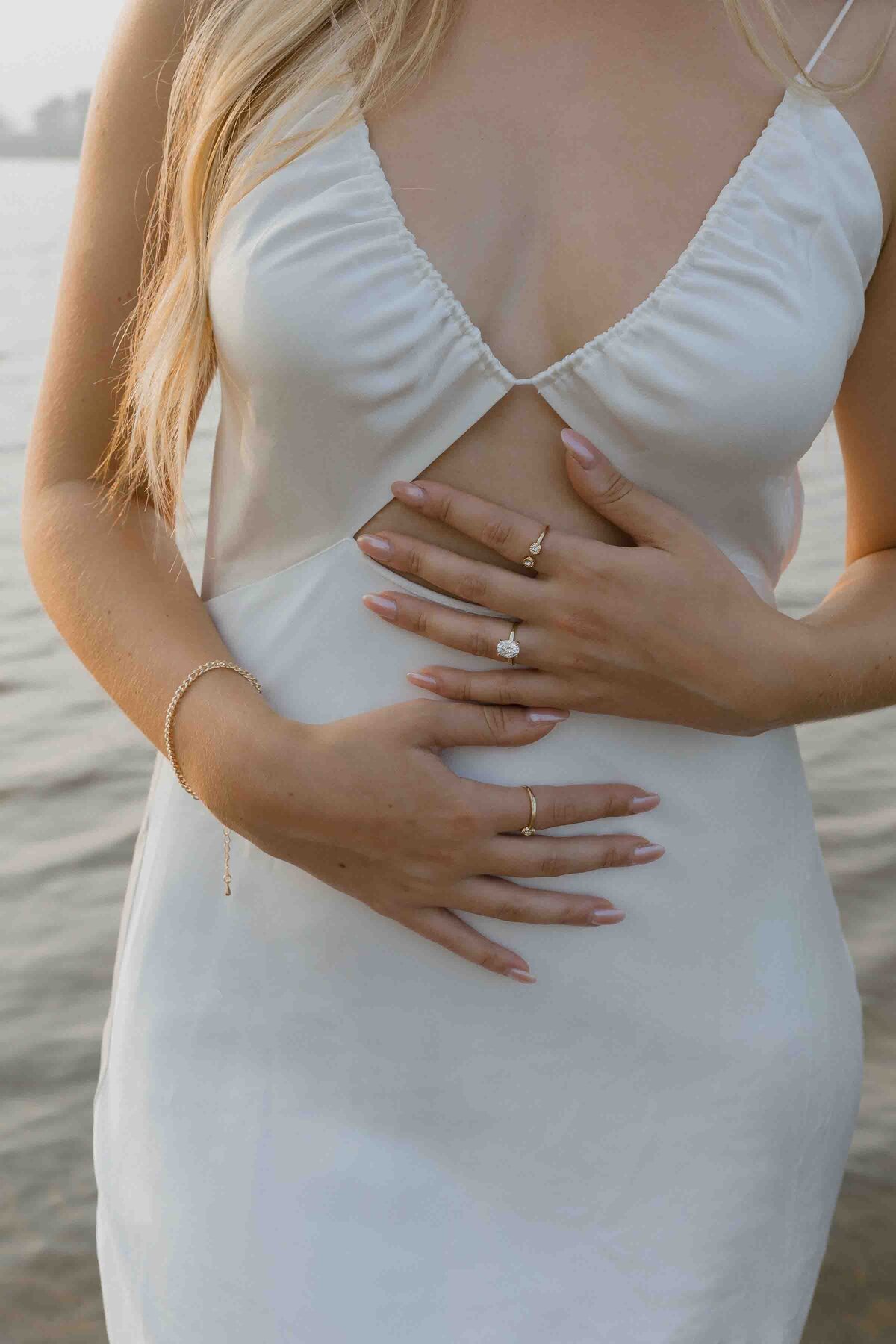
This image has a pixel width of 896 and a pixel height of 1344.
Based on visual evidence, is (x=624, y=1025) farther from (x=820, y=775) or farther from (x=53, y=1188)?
(x=820, y=775)

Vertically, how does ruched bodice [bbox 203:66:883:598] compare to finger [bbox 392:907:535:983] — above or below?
above

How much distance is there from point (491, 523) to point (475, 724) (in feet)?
0.58

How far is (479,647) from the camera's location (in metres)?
1.21

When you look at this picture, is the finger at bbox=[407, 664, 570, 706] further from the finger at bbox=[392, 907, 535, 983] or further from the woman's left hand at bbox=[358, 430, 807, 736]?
the finger at bbox=[392, 907, 535, 983]

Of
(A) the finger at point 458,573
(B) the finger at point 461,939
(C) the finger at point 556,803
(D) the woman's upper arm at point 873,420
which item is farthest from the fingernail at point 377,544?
(D) the woman's upper arm at point 873,420

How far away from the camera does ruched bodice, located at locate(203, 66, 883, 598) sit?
1190mm

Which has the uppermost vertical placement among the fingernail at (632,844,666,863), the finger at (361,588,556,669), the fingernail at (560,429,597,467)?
the fingernail at (560,429,597,467)

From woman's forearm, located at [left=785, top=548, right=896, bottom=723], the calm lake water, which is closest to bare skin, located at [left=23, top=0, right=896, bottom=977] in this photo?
woman's forearm, located at [left=785, top=548, right=896, bottom=723]

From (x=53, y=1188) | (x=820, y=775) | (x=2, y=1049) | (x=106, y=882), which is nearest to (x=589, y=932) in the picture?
(x=53, y=1188)

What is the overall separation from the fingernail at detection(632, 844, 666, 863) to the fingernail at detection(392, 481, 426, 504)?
372mm

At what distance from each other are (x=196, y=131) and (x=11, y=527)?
18.2 feet

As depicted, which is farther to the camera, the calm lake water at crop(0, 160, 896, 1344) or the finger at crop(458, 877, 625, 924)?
the calm lake water at crop(0, 160, 896, 1344)

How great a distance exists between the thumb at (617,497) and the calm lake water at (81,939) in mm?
667

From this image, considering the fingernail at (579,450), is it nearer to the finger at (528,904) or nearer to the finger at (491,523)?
the finger at (491,523)
